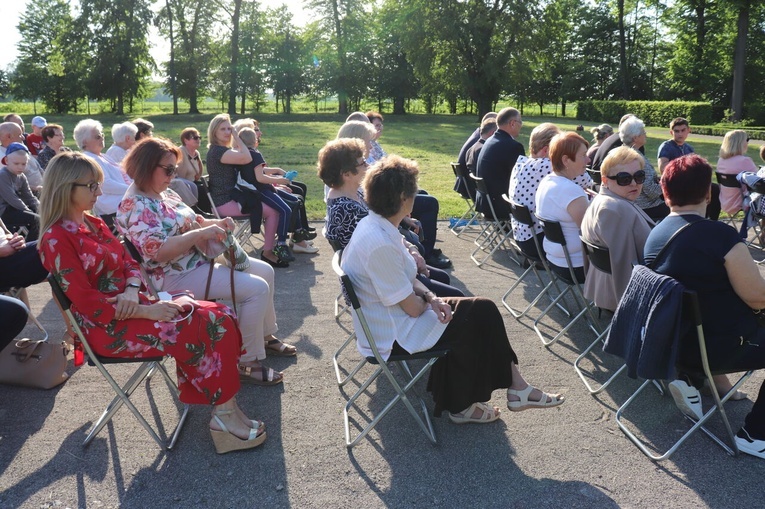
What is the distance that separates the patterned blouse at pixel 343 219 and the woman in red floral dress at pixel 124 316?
1.17 metres

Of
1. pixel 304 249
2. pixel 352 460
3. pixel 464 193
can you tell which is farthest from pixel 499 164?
pixel 352 460

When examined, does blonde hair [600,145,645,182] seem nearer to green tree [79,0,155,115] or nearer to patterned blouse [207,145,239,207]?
patterned blouse [207,145,239,207]

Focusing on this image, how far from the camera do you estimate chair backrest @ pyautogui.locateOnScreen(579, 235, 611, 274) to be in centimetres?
384

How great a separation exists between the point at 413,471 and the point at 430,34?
39.3 meters

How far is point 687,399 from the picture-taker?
353 cm

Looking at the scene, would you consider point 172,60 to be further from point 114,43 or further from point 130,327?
point 130,327

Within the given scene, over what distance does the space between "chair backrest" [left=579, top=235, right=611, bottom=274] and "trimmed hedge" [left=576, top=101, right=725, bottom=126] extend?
3395 cm

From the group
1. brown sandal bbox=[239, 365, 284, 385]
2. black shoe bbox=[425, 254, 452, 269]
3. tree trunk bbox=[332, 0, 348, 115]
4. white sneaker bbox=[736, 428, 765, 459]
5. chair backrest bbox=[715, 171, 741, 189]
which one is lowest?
white sneaker bbox=[736, 428, 765, 459]

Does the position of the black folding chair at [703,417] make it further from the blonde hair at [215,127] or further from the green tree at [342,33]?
the green tree at [342,33]

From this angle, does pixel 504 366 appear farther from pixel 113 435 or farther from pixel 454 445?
pixel 113 435

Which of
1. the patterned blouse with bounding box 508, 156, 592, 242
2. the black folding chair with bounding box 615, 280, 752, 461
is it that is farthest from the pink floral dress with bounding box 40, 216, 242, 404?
the patterned blouse with bounding box 508, 156, 592, 242

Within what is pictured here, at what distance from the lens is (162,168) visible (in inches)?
148

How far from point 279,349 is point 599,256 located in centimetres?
230

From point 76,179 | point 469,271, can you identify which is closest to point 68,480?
point 76,179
